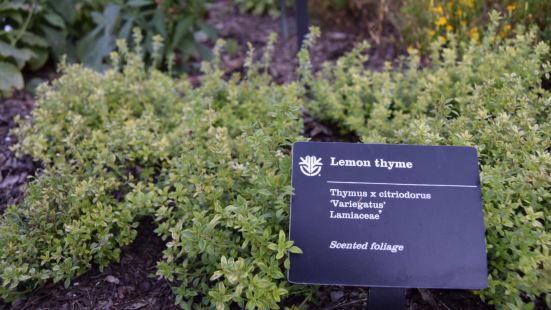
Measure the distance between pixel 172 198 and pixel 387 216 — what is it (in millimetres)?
873

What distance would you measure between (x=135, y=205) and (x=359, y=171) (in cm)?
90

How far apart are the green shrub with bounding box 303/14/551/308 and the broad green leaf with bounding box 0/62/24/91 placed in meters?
1.93

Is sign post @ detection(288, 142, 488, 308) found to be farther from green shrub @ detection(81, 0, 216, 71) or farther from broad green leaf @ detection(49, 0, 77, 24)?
broad green leaf @ detection(49, 0, 77, 24)

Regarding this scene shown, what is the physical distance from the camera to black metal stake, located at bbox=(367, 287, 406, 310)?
71.9 inches

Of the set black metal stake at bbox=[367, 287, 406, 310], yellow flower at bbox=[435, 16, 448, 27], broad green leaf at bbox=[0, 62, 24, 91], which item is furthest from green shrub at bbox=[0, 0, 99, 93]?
black metal stake at bbox=[367, 287, 406, 310]

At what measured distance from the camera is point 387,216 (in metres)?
1.80

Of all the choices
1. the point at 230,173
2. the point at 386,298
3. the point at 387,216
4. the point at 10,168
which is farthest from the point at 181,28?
the point at 386,298

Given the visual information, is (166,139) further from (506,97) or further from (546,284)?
(546,284)

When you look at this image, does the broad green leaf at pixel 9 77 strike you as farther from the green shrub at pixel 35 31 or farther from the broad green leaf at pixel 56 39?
the broad green leaf at pixel 56 39

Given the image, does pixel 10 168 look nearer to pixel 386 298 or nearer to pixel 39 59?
pixel 39 59

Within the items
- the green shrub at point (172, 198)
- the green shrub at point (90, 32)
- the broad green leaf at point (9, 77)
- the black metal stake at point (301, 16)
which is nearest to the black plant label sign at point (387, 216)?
the green shrub at point (172, 198)

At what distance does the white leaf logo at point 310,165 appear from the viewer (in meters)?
1.85

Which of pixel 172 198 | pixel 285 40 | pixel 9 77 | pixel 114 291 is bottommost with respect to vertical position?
pixel 114 291

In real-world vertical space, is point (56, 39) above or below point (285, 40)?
below
